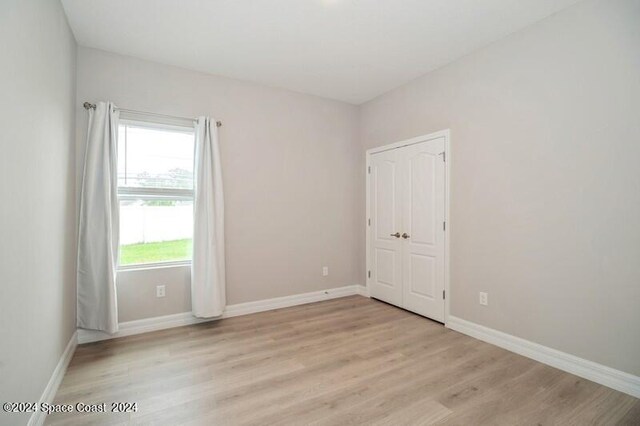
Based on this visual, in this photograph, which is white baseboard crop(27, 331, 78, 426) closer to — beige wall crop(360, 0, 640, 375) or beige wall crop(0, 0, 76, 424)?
beige wall crop(0, 0, 76, 424)

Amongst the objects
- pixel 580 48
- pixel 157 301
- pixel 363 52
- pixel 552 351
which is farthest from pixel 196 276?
pixel 580 48

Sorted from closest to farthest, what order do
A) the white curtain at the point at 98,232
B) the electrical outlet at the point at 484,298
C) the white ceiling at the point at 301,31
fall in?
1. the white ceiling at the point at 301,31
2. the white curtain at the point at 98,232
3. the electrical outlet at the point at 484,298

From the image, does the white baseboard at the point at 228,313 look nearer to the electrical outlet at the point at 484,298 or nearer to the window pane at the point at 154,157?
the window pane at the point at 154,157

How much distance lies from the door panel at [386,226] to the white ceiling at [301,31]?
3.97 feet

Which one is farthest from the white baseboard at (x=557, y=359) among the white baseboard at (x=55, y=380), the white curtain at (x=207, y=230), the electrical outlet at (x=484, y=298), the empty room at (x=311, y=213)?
the white baseboard at (x=55, y=380)

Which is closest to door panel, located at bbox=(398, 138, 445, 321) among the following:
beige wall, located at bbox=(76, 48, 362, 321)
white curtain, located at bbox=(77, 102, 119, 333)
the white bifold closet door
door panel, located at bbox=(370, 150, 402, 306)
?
the white bifold closet door

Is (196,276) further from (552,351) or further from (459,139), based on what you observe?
(552,351)

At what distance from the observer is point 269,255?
13.1ft

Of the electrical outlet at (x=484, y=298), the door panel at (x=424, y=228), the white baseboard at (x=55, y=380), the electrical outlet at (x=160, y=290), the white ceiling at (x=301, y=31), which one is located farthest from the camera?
the door panel at (x=424, y=228)

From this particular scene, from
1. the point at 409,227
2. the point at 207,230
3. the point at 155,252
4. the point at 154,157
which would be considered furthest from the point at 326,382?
the point at 154,157

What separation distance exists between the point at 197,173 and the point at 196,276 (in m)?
1.14

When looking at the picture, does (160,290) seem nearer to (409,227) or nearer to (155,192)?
(155,192)

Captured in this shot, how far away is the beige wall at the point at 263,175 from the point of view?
321 cm

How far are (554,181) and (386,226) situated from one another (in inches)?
80.0
